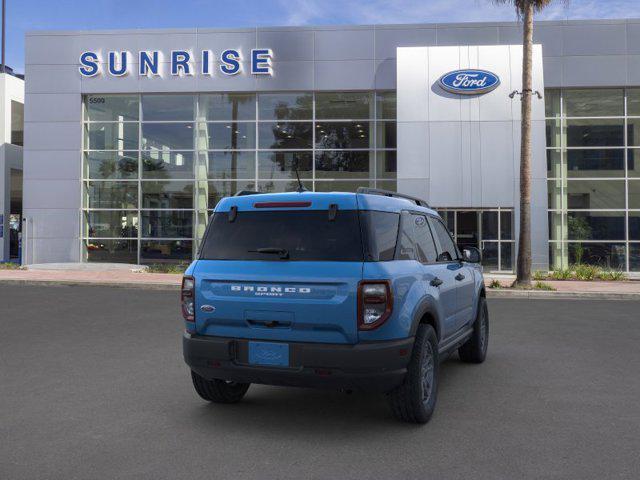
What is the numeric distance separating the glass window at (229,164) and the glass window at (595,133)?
1322cm

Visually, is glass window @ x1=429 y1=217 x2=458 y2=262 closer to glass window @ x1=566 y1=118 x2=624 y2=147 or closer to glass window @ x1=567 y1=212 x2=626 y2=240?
glass window @ x1=567 y1=212 x2=626 y2=240

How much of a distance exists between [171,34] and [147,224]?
8.10 metres

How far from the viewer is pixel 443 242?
6.54 m

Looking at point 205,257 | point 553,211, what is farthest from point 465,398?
point 553,211

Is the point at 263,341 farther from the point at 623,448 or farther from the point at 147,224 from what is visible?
the point at 147,224

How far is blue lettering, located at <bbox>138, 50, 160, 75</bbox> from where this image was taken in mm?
25578

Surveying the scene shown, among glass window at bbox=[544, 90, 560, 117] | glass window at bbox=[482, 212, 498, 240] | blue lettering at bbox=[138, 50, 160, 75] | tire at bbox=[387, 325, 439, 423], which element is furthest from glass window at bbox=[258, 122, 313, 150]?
tire at bbox=[387, 325, 439, 423]

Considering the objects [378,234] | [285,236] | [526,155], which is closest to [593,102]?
[526,155]

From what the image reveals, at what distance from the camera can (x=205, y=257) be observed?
5.05 meters

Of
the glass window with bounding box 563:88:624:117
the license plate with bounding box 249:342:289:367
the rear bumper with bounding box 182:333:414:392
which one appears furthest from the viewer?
the glass window with bounding box 563:88:624:117

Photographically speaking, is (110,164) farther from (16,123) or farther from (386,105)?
(386,105)

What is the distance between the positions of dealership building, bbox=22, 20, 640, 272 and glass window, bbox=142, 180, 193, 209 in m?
0.05

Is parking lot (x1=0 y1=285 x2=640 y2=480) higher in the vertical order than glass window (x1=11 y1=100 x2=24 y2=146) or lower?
lower

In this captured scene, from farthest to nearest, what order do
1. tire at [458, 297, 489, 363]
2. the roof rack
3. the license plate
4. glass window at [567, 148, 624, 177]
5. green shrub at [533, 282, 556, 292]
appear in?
glass window at [567, 148, 624, 177] → green shrub at [533, 282, 556, 292] → tire at [458, 297, 489, 363] → the roof rack → the license plate
